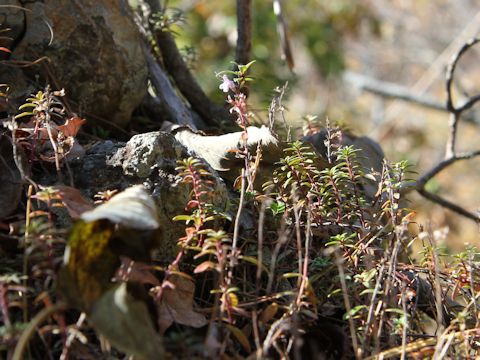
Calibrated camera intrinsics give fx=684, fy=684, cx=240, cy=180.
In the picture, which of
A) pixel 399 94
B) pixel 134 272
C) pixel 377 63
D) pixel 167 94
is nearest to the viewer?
pixel 134 272

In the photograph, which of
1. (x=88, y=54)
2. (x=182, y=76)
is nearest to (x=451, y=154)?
(x=182, y=76)

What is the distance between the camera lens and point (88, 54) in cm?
287

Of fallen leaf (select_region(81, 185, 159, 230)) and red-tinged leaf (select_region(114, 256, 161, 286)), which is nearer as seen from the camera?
fallen leaf (select_region(81, 185, 159, 230))

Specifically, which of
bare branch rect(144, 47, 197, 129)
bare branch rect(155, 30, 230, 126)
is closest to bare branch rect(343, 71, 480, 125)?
bare branch rect(155, 30, 230, 126)

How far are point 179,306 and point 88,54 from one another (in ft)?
4.43

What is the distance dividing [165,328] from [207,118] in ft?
A: 5.52

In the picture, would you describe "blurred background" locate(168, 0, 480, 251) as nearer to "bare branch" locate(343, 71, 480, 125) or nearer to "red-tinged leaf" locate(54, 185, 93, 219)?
"bare branch" locate(343, 71, 480, 125)

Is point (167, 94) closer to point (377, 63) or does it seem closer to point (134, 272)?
point (134, 272)

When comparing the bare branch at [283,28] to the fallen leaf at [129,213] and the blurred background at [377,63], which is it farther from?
the fallen leaf at [129,213]

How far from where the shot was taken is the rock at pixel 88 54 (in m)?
2.79

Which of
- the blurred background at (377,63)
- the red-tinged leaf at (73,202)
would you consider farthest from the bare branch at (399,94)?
the red-tinged leaf at (73,202)

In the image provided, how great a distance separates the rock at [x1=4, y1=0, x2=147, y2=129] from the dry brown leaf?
113 cm

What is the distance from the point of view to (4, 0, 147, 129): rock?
9.15ft

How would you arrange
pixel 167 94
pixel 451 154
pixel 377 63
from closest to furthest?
pixel 167 94 → pixel 451 154 → pixel 377 63
